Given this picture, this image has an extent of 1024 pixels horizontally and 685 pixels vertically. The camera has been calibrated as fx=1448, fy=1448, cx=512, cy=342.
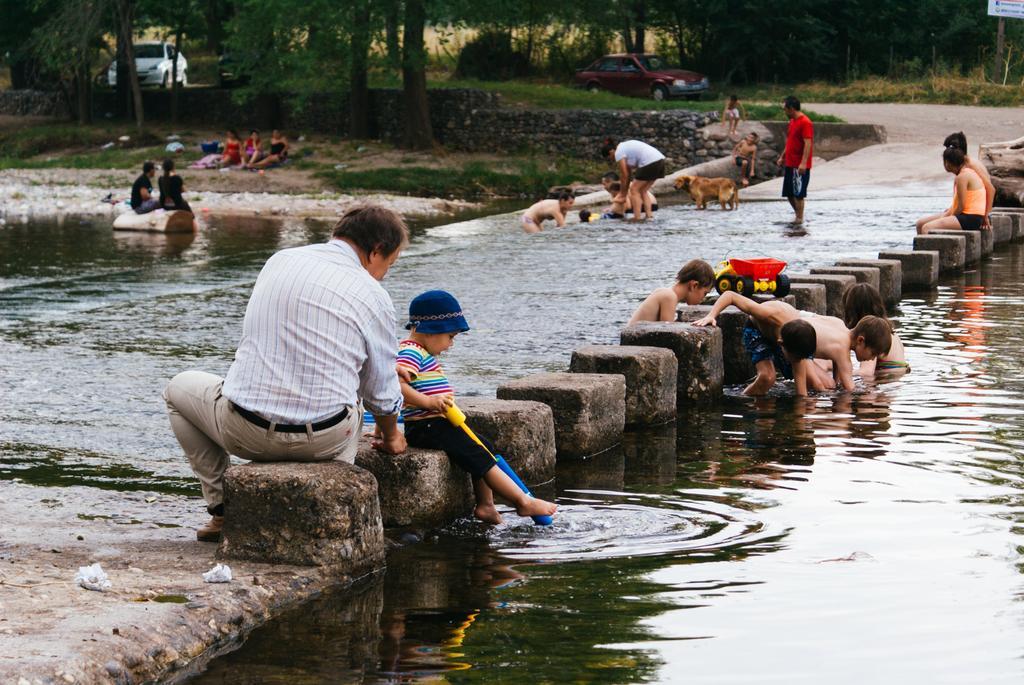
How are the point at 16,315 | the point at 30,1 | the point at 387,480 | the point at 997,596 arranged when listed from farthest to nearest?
1. the point at 30,1
2. the point at 16,315
3. the point at 387,480
4. the point at 997,596

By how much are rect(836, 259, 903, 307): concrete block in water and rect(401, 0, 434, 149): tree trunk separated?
23218 mm

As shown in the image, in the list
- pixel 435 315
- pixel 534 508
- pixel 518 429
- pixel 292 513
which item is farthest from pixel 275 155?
pixel 292 513

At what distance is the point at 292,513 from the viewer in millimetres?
6012

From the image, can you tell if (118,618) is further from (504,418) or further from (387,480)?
(504,418)

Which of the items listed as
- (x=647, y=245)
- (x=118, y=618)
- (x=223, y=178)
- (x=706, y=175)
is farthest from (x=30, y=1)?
(x=118, y=618)

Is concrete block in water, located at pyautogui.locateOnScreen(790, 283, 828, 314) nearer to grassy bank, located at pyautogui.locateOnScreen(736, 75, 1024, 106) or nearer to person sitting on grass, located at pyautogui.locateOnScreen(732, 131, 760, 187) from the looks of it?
person sitting on grass, located at pyautogui.locateOnScreen(732, 131, 760, 187)

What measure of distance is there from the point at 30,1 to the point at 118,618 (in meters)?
45.8

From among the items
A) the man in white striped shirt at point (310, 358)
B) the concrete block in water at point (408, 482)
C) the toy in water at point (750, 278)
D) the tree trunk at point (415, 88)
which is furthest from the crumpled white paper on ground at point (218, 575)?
the tree trunk at point (415, 88)

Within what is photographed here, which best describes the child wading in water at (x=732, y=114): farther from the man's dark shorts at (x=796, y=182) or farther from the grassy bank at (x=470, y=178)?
the man's dark shorts at (x=796, y=182)

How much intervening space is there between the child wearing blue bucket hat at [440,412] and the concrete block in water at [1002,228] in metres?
15.0

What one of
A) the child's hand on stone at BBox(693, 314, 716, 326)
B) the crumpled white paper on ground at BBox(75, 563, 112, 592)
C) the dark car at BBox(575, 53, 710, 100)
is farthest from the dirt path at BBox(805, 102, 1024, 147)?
the crumpled white paper on ground at BBox(75, 563, 112, 592)

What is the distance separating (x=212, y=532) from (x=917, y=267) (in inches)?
464

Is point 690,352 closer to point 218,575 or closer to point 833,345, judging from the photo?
point 833,345

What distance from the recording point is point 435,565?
6531 millimetres
